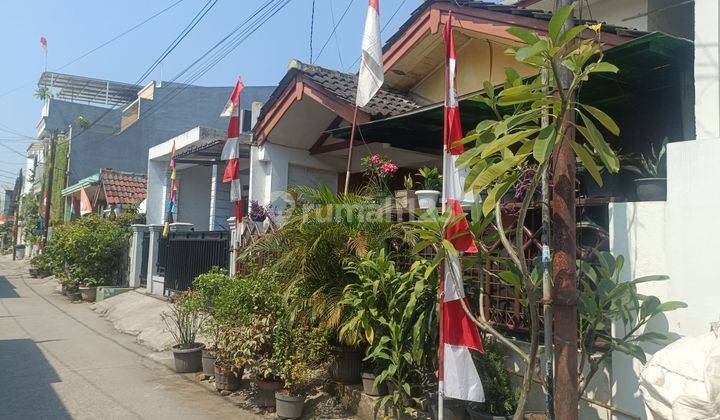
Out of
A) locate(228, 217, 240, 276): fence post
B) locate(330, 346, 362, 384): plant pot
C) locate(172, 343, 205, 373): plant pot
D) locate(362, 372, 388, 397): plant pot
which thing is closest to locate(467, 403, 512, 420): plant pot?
locate(362, 372, 388, 397): plant pot

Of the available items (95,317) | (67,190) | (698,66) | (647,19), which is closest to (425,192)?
(698,66)

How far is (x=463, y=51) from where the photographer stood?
319 inches

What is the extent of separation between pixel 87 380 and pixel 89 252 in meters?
9.32

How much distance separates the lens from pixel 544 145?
2.48 metres

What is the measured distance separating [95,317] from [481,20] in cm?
1054

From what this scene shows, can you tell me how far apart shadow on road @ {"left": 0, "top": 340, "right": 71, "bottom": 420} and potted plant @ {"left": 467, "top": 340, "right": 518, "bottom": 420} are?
4.07 metres

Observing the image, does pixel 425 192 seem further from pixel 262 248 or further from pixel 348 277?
pixel 262 248

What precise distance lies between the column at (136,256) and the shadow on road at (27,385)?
5.67 metres

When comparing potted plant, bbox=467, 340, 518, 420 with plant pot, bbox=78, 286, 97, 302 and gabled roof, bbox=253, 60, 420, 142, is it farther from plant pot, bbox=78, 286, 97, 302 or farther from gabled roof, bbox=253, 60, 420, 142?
plant pot, bbox=78, 286, 97, 302

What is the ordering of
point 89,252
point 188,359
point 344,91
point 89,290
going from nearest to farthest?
point 188,359 < point 344,91 < point 89,290 < point 89,252

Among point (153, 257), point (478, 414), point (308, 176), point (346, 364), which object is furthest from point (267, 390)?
point (153, 257)

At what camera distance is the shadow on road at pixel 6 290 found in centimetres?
1522

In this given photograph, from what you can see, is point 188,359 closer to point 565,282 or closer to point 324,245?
point 324,245

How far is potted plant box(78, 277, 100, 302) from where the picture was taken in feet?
47.1
